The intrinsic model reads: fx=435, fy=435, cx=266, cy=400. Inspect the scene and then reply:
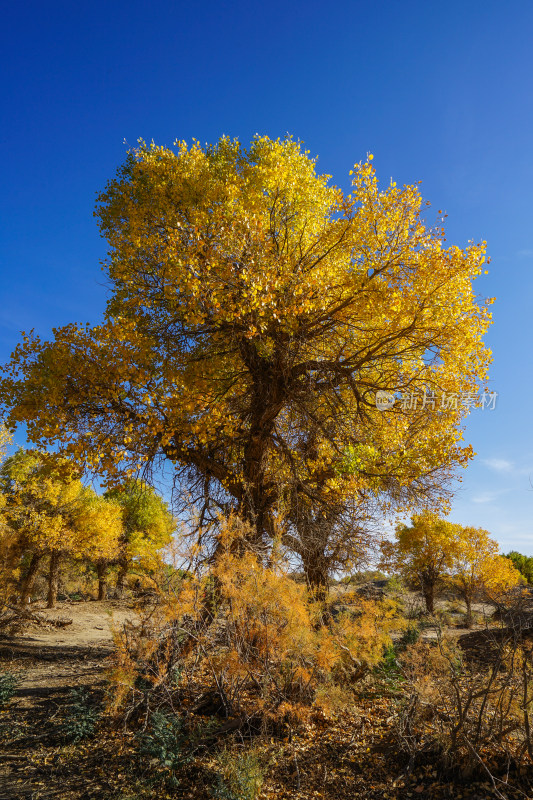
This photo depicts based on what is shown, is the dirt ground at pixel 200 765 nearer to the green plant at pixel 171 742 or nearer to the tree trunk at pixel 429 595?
the green plant at pixel 171 742

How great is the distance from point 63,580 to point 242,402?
27.0 metres

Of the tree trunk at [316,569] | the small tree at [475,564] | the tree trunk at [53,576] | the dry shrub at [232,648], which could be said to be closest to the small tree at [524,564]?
the small tree at [475,564]

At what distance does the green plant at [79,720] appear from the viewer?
5.55 meters

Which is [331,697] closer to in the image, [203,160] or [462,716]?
[462,716]

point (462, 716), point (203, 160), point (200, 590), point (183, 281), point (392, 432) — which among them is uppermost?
point (203, 160)

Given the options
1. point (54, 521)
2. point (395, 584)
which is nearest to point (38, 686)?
point (54, 521)

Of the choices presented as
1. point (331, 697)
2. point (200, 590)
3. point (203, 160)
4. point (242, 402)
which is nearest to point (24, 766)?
point (200, 590)

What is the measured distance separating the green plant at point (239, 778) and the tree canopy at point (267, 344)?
14.6 ft

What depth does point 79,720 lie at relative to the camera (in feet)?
18.7

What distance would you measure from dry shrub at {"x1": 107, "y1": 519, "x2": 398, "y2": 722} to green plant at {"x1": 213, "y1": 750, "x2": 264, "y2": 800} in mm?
574

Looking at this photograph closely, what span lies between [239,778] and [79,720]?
264 centimetres

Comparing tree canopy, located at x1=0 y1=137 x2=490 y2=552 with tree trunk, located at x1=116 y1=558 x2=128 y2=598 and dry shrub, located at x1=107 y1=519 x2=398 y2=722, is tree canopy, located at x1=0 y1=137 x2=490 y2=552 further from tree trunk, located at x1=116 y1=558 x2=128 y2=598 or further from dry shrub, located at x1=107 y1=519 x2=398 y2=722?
tree trunk, located at x1=116 y1=558 x2=128 y2=598

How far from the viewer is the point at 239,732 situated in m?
5.16

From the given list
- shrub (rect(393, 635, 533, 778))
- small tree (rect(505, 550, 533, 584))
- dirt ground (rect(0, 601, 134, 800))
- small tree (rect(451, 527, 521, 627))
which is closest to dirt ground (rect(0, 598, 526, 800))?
dirt ground (rect(0, 601, 134, 800))
